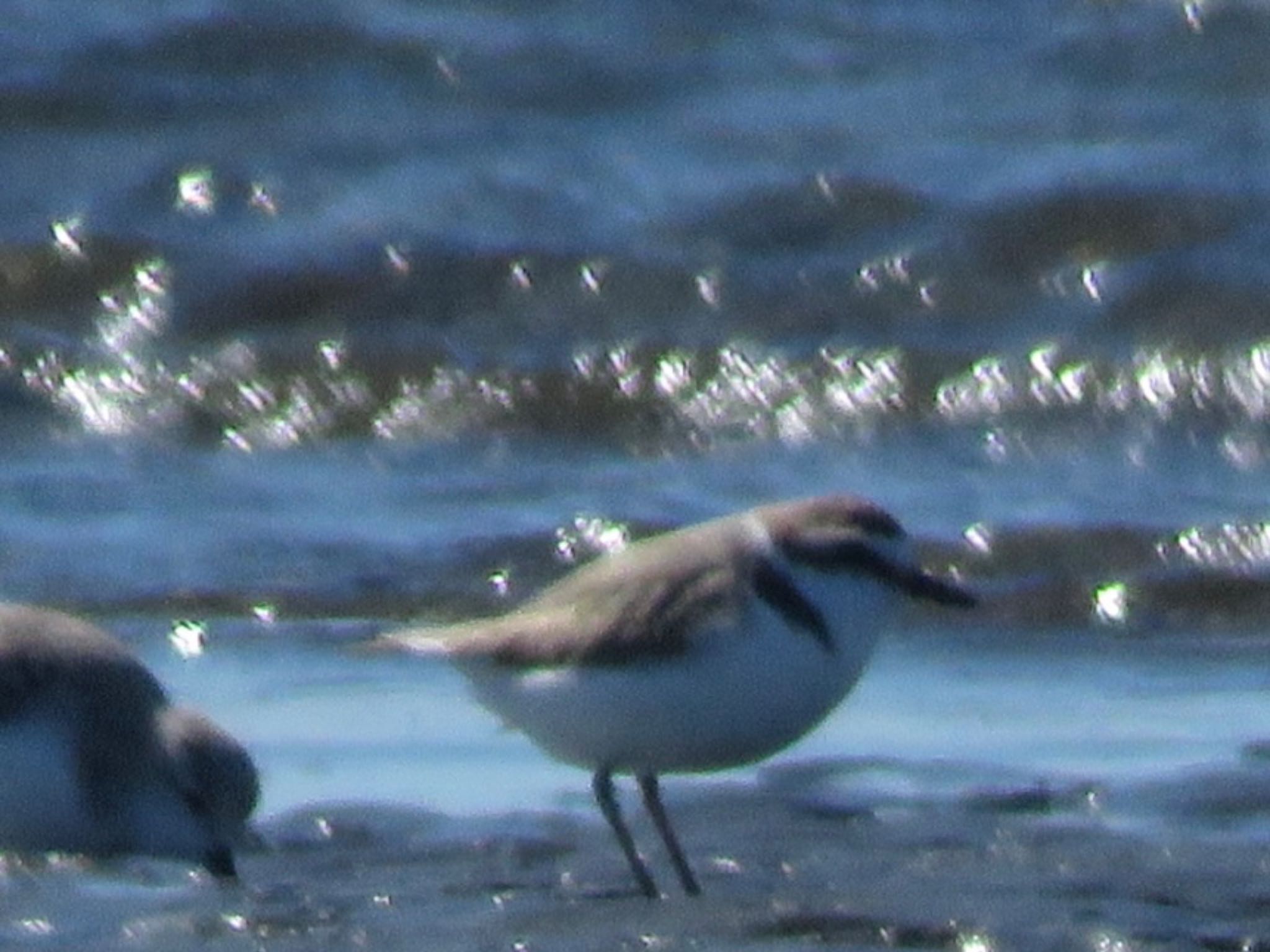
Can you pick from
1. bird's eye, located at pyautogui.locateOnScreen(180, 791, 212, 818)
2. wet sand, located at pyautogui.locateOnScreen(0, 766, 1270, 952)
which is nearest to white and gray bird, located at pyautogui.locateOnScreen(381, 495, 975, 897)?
wet sand, located at pyautogui.locateOnScreen(0, 766, 1270, 952)

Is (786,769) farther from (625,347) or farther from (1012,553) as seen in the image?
(625,347)

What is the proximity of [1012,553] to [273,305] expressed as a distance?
4187mm

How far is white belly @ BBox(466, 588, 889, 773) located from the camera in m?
7.08

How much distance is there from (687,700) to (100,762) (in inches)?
60.9

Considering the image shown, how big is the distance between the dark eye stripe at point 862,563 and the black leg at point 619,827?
1.96ft

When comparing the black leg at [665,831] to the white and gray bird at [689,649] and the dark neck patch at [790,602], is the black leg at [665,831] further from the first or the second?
the dark neck patch at [790,602]

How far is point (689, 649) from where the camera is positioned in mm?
7094

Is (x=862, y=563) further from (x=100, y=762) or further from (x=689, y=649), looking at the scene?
(x=100, y=762)

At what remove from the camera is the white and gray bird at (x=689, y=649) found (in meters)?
7.09

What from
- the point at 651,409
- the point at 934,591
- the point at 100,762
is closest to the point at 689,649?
the point at 934,591

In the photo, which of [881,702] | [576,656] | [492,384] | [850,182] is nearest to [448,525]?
[492,384]

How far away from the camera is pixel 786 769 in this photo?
8547mm

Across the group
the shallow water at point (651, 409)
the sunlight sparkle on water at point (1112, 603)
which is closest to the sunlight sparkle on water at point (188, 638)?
the shallow water at point (651, 409)

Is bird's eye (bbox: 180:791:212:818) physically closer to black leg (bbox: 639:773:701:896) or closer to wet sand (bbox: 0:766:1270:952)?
wet sand (bbox: 0:766:1270:952)
